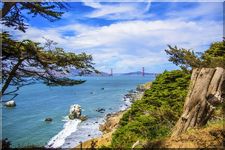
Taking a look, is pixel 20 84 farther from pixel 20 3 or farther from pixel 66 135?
pixel 66 135

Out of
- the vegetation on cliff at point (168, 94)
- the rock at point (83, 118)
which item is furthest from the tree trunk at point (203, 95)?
the rock at point (83, 118)

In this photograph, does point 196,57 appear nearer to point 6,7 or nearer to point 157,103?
point 157,103

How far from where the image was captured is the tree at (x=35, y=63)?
1058cm

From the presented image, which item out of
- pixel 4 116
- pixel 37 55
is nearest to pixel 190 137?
pixel 37 55

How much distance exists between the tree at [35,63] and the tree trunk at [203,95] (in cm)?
413

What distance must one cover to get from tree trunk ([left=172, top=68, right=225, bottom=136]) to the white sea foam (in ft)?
89.5

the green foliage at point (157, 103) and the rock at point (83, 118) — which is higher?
the green foliage at point (157, 103)

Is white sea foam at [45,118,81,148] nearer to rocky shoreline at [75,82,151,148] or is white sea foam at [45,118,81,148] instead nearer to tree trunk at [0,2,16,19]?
rocky shoreline at [75,82,151,148]

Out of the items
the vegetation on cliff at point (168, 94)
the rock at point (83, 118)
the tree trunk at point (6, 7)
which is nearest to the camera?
the tree trunk at point (6, 7)

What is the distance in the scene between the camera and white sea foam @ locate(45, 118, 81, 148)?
1507 inches

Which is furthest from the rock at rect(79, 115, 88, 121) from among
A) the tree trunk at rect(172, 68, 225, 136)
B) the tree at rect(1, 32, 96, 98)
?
the tree trunk at rect(172, 68, 225, 136)

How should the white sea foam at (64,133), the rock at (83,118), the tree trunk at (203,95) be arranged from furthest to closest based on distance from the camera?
the rock at (83,118)
the white sea foam at (64,133)
the tree trunk at (203,95)

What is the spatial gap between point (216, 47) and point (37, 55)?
13.7m

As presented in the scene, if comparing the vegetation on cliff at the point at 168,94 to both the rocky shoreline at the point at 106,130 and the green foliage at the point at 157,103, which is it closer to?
the green foliage at the point at 157,103
